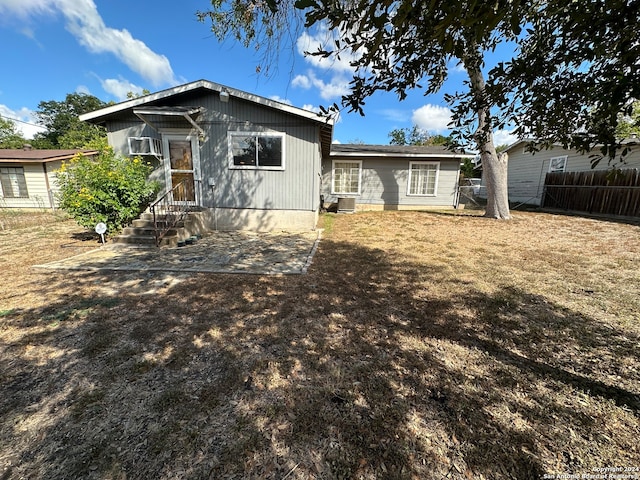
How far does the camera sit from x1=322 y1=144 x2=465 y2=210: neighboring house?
13.8 meters

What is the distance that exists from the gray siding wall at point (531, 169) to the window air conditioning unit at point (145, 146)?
1712 cm

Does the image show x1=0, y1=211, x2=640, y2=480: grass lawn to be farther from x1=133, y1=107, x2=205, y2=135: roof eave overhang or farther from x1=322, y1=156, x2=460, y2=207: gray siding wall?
x1=322, y1=156, x2=460, y2=207: gray siding wall

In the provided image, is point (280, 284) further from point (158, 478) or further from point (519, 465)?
point (519, 465)

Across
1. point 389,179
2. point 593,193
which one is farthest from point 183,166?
point 593,193

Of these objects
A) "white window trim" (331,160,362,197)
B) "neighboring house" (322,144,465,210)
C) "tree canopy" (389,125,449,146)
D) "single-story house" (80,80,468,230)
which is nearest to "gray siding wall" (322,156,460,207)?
"neighboring house" (322,144,465,210)

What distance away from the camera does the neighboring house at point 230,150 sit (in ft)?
26.7

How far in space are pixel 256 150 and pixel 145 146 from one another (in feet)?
11.1

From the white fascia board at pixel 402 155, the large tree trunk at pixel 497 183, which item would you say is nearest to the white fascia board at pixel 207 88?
the white fascia board at pixel 402 155

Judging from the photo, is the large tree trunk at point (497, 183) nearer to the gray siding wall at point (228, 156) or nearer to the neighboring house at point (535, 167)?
the neighboring house at point (535, 167)

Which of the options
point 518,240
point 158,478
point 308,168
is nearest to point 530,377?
point 158,478

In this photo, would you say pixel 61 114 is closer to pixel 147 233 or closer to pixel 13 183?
pixel 13 183

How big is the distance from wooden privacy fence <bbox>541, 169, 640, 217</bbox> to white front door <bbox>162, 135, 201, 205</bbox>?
14.2m

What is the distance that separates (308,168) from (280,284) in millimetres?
5044

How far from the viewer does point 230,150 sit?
8.40 metres
